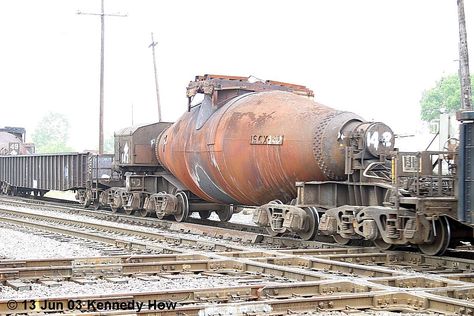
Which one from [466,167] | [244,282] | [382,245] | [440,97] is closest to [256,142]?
[382,245]

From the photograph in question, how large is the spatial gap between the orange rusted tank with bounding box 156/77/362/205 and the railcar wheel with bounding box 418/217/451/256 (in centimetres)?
278

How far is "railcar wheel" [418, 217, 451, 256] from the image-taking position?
39.9 ft

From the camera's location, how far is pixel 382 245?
13.2 m

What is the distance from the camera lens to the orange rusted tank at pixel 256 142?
14.9m

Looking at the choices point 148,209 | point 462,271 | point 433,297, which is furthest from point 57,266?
point 148,209

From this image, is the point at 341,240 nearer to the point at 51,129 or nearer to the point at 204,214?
the point at 204,214

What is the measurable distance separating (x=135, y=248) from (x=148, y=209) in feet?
23.5

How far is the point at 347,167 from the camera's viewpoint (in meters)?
14.2

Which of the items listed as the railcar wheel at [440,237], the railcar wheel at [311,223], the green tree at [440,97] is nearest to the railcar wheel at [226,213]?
the railcar wheel at [311,223]

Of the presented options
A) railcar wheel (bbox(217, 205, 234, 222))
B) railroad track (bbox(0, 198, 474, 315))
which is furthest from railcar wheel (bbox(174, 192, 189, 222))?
railroad track (bbox(0, 198, 474, 315))

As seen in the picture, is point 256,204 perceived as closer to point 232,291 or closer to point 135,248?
point 135,248

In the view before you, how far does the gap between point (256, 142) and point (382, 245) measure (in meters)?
3.69

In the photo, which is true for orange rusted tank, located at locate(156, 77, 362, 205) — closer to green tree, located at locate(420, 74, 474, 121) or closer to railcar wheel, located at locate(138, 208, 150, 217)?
railcar wheel, located at locate(138, 208, 150, 217)

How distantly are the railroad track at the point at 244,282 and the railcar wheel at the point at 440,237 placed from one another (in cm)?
30
